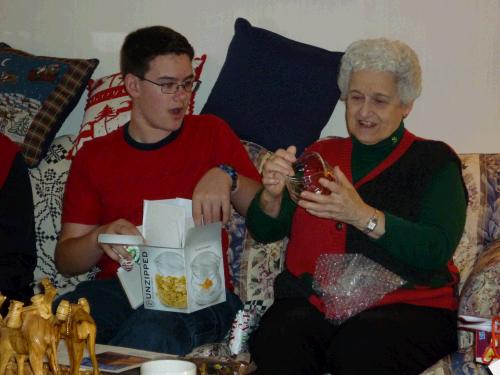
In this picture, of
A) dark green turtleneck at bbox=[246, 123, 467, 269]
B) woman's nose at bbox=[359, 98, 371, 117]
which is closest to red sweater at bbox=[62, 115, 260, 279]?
dark green turtleneck at bbox=[246, 123, 467, 269]

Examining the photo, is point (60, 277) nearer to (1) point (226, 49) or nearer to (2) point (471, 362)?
(1) point (226, 49)

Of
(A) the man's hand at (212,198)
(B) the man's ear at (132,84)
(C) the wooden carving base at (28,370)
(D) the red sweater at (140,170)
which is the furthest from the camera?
(B) the man's ear at (132,84)

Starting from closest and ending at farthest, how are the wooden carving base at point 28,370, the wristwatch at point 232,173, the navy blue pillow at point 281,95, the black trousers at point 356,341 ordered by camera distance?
1. the wooden carving base at point 28,370
2. the black trousers at point 356,341
3. the wristwatch at point 232,173
4. the navy blue pillow at point 281,95

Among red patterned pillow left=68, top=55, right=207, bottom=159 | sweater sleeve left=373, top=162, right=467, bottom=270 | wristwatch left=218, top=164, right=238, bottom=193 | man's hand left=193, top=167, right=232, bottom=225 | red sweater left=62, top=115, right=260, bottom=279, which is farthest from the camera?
red patterned pillow left=68, top=55, right=207, bottom=159

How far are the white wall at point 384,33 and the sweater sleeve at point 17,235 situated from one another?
38.4 inches

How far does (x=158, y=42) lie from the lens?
2621mm

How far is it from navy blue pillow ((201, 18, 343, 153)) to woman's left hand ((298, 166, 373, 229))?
71 centimetres

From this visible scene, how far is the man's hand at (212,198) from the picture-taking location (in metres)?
2.32

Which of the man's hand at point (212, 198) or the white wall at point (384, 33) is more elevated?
the white wall at point (384, 33)

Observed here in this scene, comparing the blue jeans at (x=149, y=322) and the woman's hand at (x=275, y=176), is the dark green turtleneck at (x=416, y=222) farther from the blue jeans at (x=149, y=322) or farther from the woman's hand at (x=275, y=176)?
the blue jeans at (x=149, y=322)

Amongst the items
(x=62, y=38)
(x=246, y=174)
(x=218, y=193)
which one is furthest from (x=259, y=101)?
(x=62, y=38)

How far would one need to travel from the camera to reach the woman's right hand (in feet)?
7.25

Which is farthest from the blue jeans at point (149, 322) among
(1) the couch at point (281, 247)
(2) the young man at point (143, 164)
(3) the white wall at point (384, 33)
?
(3) the white wall at point (384, 33)

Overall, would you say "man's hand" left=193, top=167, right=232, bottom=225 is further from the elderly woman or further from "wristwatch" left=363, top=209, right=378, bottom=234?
"wristwatch" left=363, top=209, right=378, bottom=234
